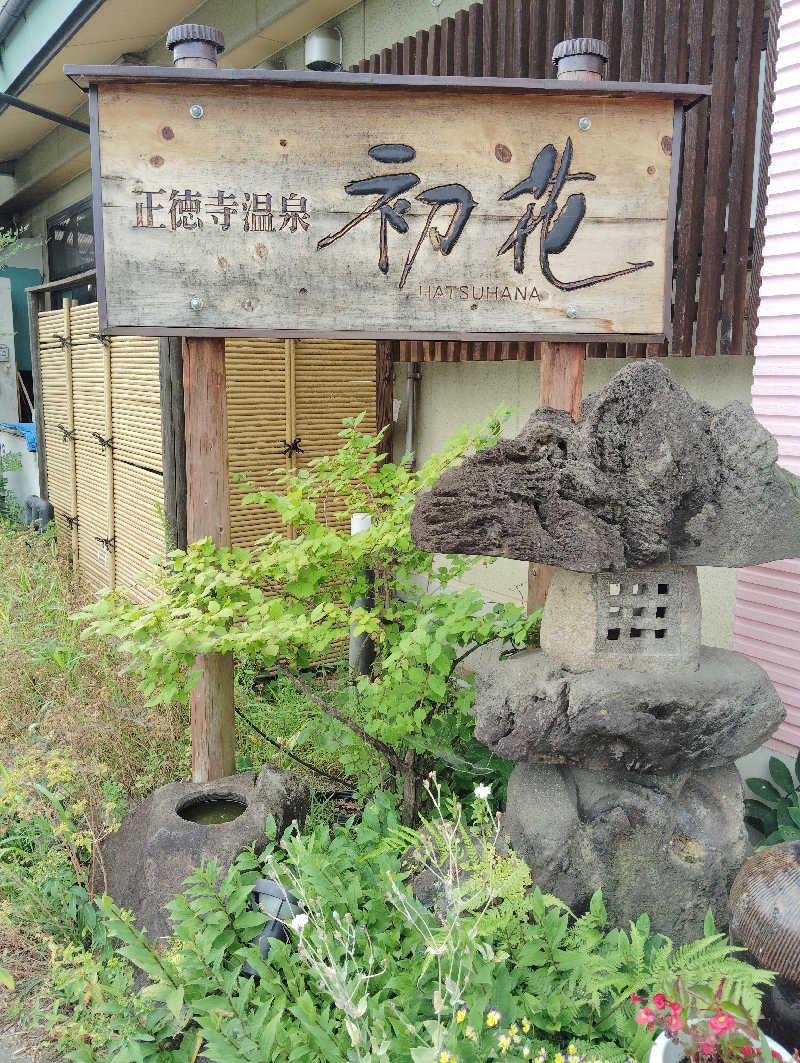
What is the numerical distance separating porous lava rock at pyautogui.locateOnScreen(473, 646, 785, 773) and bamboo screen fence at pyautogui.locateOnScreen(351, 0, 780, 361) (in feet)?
6.76

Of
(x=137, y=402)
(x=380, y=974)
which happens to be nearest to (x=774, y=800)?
(x=380, y=974)

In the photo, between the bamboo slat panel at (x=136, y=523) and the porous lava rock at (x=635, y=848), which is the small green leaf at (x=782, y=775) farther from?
the bamboo slat panel at (x=136, y=523)

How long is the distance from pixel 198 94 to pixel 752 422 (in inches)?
93.8

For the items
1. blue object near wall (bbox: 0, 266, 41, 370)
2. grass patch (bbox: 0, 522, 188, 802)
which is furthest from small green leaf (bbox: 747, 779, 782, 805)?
blue object near wall (bbox: 0, 266, 41, 370)

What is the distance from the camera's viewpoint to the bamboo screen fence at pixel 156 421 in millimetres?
5898

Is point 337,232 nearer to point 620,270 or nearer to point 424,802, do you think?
point 620,270

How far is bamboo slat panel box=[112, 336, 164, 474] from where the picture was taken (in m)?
5.84

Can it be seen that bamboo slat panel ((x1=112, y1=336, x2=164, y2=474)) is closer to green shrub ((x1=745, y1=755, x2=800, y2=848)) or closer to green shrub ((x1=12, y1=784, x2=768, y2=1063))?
green shrub ((x1=12, y1=784, x2=768, y2=1063))

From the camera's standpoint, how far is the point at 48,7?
24.2 feet

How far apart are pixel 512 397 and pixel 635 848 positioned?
3.92 meters

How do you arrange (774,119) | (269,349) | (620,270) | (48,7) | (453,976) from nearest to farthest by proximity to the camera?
(453,976) → (620,270) → (774,119) → (269,349) → (48,7)

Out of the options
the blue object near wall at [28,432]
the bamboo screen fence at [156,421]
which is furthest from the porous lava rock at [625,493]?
the blue object near wall at [28,432]

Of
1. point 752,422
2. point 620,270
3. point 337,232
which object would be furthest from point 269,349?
point 752,422

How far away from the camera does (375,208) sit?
11.0 ft
